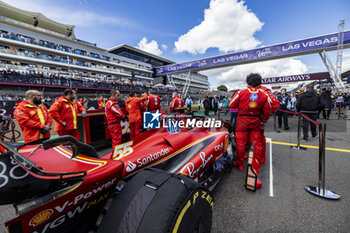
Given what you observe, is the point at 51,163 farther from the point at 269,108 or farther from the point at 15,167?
the point at 269,108

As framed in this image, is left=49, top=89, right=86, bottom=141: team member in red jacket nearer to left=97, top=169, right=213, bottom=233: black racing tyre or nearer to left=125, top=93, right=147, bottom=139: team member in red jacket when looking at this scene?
left=125, top=93, right=147, bottom=139: team member in red jacket

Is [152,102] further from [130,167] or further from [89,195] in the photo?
[89,195]

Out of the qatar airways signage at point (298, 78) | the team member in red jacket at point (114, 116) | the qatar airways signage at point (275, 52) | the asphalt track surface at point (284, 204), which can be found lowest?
the asphalt track surface at point (284, 204)

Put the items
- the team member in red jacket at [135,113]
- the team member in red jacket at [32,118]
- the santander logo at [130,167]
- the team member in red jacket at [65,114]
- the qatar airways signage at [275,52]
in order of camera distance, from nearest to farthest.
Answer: the santander logo at [130,167], the team member in red jacket at [32,118], the team member in red jacket at [65,114], the team member in red jacket at [135,113], the qatar airways signage at [275,52]

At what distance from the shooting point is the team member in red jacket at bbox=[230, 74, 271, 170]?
257cm

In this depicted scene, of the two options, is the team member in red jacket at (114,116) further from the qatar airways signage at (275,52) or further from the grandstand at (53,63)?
the grandstand at (53,63)

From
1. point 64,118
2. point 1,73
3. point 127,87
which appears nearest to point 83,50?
point 127,87

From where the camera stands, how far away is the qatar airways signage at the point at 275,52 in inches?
452

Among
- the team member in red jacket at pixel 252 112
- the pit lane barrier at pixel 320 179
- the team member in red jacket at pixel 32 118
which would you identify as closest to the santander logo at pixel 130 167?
the pit lane barrier at pixel 320 179

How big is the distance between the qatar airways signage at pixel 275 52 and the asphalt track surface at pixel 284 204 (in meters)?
12.9

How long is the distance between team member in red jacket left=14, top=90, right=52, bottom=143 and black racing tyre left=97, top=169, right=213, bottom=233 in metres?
2.66

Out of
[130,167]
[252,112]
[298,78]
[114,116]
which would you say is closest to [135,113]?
[114,116]

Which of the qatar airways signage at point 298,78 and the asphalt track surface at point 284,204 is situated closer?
the asphalt track surface at point 284,204

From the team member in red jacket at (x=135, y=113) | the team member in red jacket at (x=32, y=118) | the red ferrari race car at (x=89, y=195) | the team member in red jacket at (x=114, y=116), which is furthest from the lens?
the team member in red jacket at (x=135, y=113)
